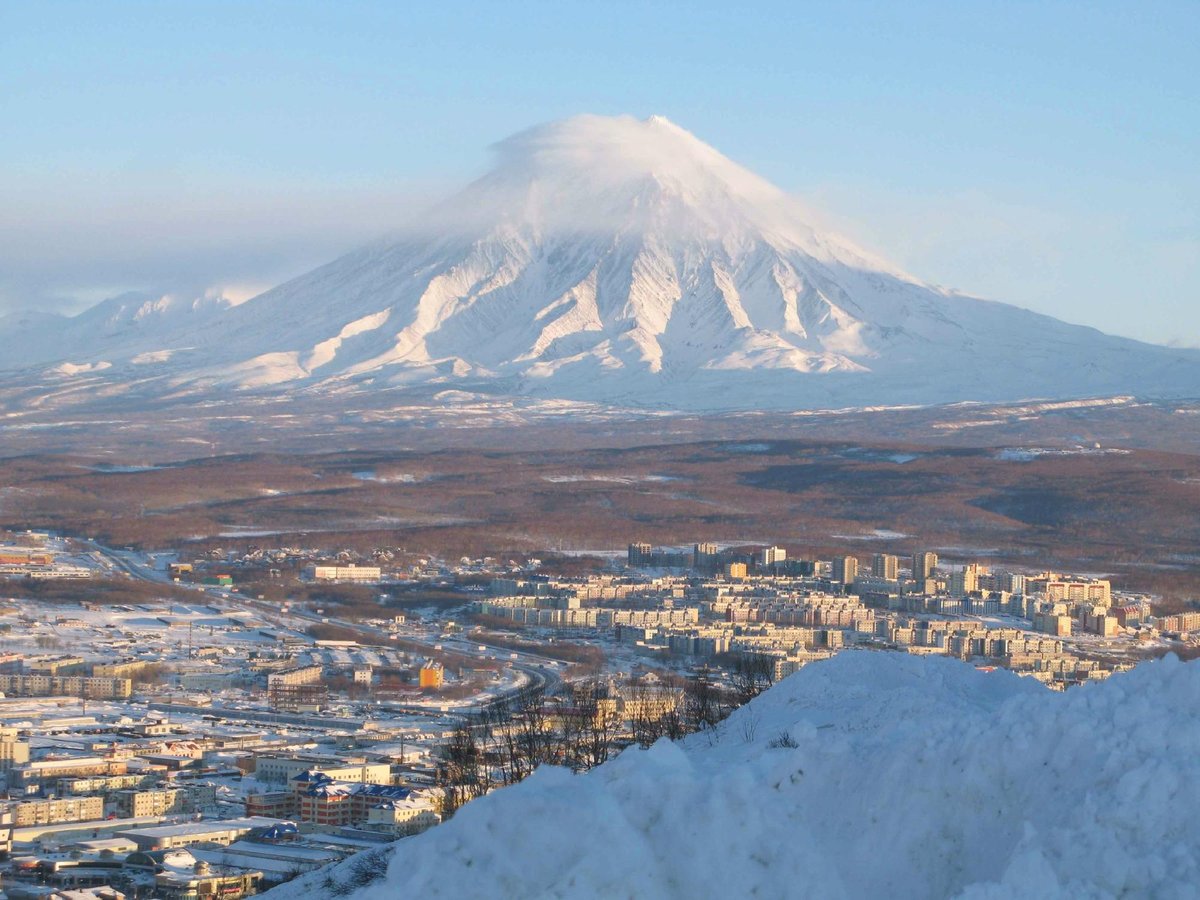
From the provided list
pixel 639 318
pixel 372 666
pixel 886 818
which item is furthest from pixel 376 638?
pixel 639 318

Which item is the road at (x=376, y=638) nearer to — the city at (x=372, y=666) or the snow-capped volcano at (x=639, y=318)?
the city at (x=372, y=666)

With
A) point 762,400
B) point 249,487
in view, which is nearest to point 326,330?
point 762,400

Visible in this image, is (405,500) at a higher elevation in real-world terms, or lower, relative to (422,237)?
lower

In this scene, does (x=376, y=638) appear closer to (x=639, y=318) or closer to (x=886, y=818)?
(x=886, y=818)

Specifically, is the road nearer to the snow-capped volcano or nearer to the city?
the city

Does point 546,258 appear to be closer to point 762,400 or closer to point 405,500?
point 762,400

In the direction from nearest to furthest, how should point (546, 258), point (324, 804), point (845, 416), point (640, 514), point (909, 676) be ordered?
point (909, 676) < point (324, 804) < point (640, 514) < point (845, 416) < point (546, 258)

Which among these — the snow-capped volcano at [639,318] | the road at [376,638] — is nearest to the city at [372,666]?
the road at [376,638]

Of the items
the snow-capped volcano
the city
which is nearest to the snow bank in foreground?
the city
